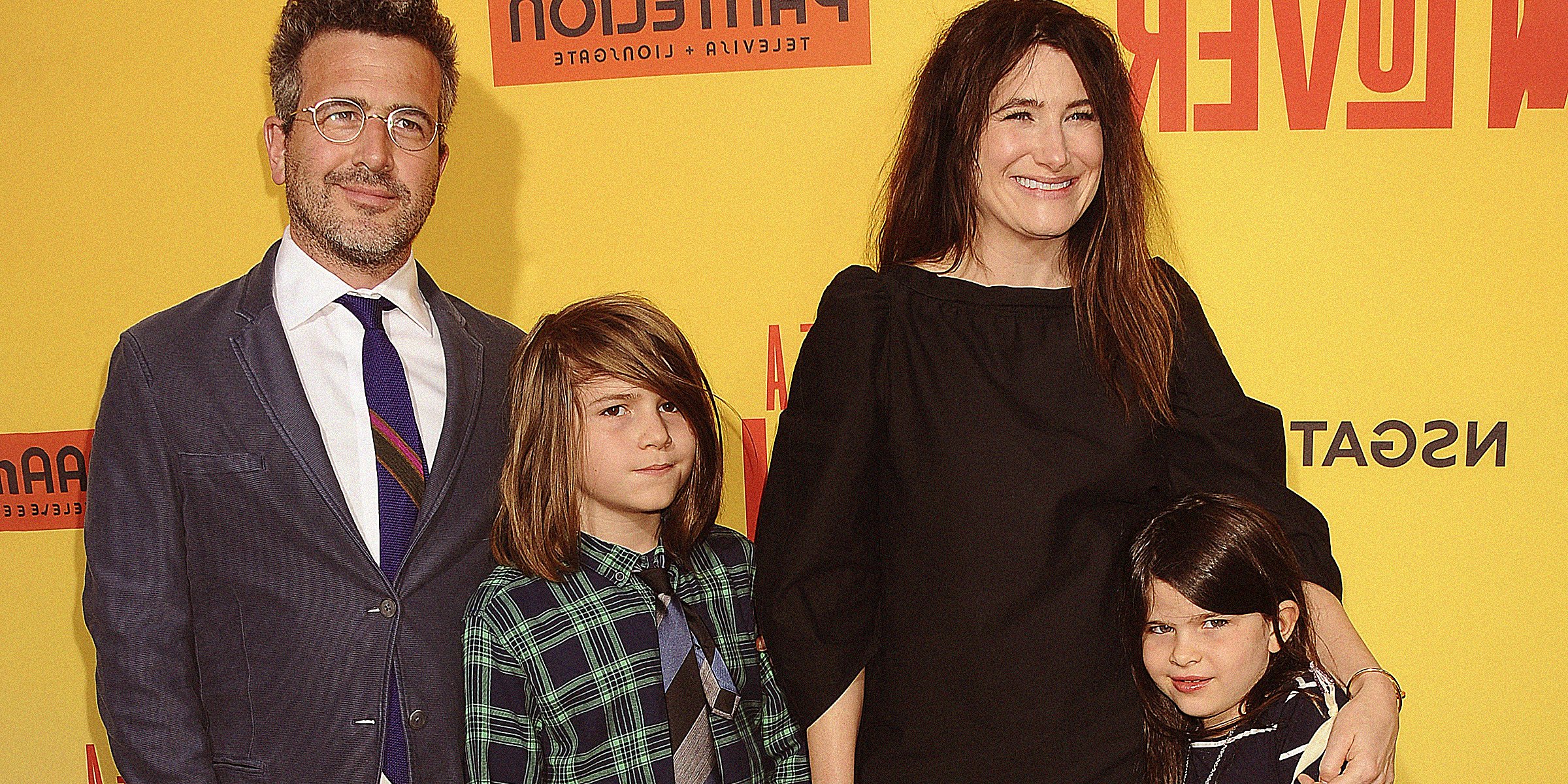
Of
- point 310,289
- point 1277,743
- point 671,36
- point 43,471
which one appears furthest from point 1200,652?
point 43,471

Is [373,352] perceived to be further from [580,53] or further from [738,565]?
[580,53]

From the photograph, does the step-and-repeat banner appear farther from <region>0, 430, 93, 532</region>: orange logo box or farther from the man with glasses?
the man with glasses

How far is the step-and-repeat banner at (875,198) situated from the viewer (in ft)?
6.35

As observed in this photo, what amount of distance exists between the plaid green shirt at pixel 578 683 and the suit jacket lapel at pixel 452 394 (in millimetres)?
119

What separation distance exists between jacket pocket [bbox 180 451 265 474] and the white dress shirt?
0.09 metres

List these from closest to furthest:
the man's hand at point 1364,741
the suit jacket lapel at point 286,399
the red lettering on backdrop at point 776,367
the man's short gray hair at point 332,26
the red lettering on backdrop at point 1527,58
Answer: the man's hand at point 1364,741
the suit jacket lapel at point 286,399
the man's short gray hair at point 332,26
the red lettering on backdrop at point 1527,58
the red lettering on backdrop at point 776,367

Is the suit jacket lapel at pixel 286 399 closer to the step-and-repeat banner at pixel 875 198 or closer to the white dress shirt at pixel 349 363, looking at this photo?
the white dress shirt at pixel 349 363

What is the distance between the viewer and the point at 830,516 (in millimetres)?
1267

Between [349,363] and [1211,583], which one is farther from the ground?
[349,363]

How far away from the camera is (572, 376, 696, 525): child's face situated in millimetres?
1361

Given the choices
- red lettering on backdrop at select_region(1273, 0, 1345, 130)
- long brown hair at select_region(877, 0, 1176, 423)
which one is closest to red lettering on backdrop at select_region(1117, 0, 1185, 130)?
red lettering on backdrop at select_region(1273, 0, 1345, 130)

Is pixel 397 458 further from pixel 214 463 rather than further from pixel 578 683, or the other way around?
pixel 578 683

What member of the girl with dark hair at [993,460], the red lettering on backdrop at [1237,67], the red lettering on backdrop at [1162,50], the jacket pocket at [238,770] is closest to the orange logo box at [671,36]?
the red lettering on backdrop at [1162,50]

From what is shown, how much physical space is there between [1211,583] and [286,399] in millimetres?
1110
